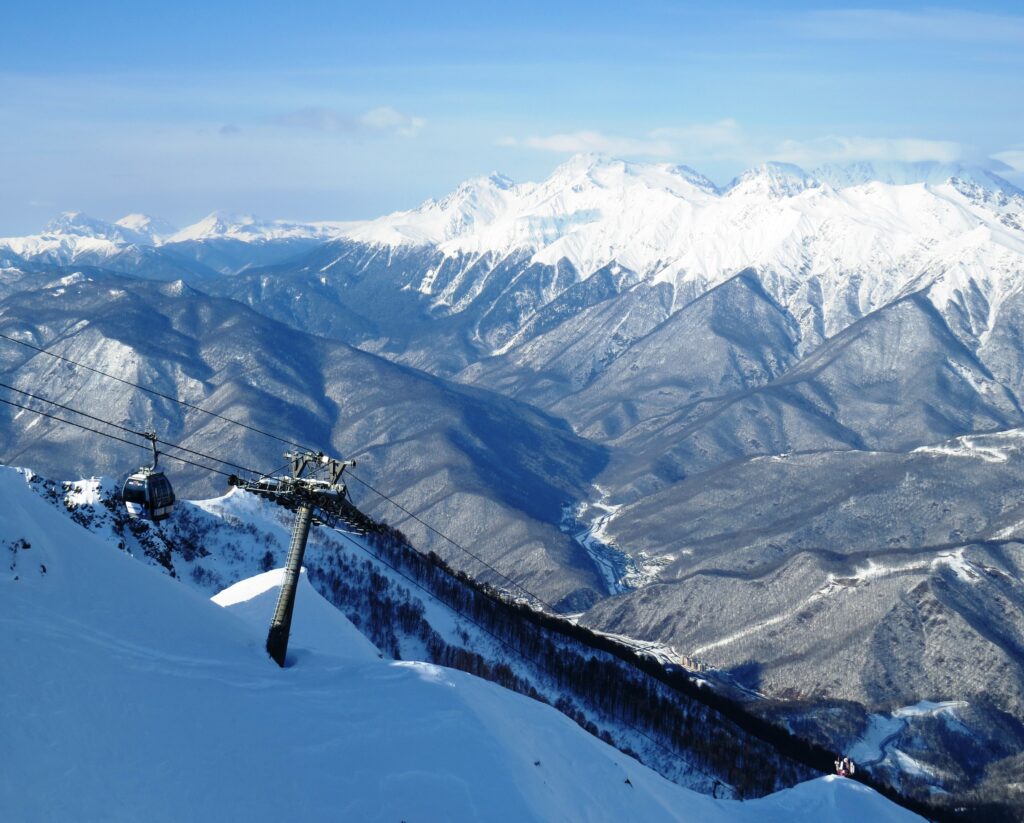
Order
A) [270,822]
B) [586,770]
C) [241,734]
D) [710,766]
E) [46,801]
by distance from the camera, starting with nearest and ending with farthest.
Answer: [46,801] < [270,822] < [241,734] < [586,770] < [710,766]

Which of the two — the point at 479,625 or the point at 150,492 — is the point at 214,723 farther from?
the point at 479,625

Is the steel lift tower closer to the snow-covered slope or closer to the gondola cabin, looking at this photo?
the snow-covered slope

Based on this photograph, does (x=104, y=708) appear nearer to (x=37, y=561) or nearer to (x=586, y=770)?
(x=37, y=561)

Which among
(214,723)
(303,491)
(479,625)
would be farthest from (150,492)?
(479,625)

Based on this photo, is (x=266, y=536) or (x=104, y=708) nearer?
(x=104, y=708)

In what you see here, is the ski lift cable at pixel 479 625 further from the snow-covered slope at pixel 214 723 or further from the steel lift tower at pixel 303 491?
the steel lift tower at pixel 303 491

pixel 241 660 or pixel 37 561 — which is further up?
pixel 37 561

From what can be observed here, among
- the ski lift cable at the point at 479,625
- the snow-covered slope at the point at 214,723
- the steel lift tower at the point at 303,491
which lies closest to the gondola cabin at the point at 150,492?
the snow-covered slope at the point at 214,723

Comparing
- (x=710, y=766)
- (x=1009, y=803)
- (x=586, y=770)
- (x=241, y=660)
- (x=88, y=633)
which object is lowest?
(x=1009, y=803)

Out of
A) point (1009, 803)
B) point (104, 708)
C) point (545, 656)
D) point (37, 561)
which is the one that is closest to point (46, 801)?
point (104, 708)
